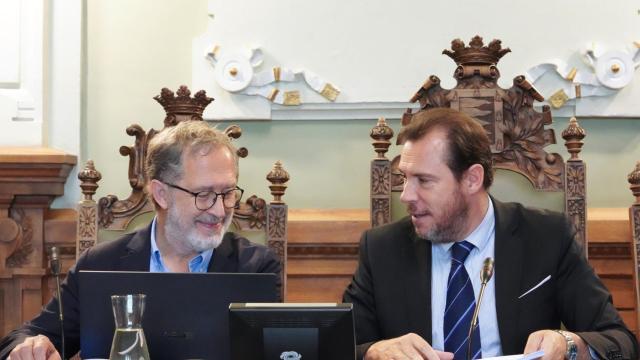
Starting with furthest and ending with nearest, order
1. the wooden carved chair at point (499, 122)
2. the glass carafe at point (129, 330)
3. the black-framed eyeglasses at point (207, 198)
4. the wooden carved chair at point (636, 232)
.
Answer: the wooden carved chair at point (499, 122) → the wooden carved chair at point (636, 232) → the black-framed eyeglasses at point (207, 198) → the glass carafe at point (129, 330)

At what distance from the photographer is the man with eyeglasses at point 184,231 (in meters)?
2.56

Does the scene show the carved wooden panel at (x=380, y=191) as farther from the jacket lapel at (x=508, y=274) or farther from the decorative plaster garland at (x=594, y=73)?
the decorative plaster garland at (x=594, y=73)

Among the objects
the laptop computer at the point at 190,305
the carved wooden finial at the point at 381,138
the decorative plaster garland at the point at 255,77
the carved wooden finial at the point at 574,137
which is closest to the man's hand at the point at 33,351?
the laptop computer at the point at 190,305

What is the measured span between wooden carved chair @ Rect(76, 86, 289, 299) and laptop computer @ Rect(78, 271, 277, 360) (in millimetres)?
920

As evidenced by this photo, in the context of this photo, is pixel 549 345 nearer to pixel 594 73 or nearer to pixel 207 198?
pixel 207 198

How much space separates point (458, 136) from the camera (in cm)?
263

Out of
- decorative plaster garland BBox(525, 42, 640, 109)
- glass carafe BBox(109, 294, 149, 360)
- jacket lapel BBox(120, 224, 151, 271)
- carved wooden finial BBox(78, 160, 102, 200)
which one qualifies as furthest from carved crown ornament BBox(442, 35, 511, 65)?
glass carafe BBox(109, 294, 149, 360)

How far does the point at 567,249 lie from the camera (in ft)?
8.47

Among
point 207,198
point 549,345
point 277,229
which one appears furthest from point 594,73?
point 207,198

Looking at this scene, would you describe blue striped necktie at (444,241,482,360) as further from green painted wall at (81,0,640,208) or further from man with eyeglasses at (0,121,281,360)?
green painted wall at (81,0,640,208)

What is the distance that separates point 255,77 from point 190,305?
1.75 m

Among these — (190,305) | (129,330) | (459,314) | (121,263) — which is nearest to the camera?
(129,330)

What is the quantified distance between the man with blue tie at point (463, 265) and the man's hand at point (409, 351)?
0.63 feet

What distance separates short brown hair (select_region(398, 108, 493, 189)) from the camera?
263 cm
